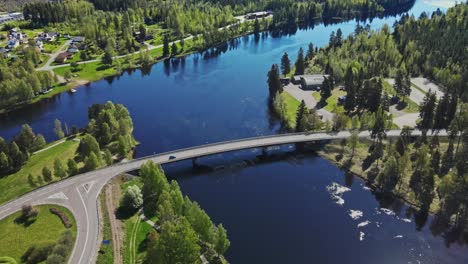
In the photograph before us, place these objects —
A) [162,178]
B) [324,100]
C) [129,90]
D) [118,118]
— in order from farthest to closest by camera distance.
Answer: [129,90] → [324,100] → [118,118] → [162,178]

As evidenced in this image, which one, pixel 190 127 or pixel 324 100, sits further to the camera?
pixel 324 100

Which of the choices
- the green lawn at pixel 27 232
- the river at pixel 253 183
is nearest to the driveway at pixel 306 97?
the river at pixel 253 183

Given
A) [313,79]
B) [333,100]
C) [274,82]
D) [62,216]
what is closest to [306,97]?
[333,100]

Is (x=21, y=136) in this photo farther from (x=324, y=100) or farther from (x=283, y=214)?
(x=324, y=100)

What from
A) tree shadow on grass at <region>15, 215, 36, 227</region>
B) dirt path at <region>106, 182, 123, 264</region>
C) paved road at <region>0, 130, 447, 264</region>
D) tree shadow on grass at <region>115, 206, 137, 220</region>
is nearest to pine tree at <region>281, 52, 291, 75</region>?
paved road at <region>0, 130, 447, 264</region>

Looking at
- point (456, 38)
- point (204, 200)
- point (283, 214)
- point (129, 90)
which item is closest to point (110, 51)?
point (129, 90)

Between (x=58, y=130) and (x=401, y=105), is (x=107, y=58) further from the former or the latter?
(x=401, y=105)

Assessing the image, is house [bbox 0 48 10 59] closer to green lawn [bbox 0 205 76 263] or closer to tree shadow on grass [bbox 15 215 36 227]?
green lawn [bbox 0 205 76 263]
